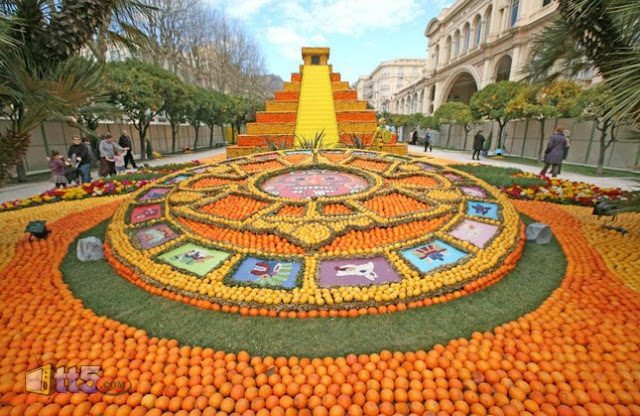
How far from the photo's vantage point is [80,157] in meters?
9.10

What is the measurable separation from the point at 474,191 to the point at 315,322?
3.95m

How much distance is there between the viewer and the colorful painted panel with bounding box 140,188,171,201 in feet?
17.8

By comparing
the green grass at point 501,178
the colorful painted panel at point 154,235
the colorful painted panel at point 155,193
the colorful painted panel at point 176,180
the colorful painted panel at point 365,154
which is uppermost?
the colorful painted panel at point 365,154

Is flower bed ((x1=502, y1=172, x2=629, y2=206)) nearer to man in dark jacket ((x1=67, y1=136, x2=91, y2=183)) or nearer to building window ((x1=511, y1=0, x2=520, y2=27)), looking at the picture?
man in dark jacket ((x1=67, y1=136, x2=91, y2=183))

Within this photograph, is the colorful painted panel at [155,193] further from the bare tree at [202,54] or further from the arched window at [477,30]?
the arched window at [477,30]

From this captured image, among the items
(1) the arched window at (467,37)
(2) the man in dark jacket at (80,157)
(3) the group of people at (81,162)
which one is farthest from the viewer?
(1) the arched window at (467,37)

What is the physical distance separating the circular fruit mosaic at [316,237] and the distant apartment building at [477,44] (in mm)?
18681

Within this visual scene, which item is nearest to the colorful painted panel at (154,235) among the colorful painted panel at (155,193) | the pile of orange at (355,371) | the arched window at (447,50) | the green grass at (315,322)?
the green grass at (315,322)

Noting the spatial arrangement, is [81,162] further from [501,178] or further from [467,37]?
[467,37]

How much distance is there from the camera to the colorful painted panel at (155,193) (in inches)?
213

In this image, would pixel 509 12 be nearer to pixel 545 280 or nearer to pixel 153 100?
pixel 153 100

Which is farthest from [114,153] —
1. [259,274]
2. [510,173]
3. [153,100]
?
[510,173]

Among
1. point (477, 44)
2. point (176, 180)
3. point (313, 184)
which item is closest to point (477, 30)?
point (477, 44)

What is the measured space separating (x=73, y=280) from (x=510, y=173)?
11.7 metres
